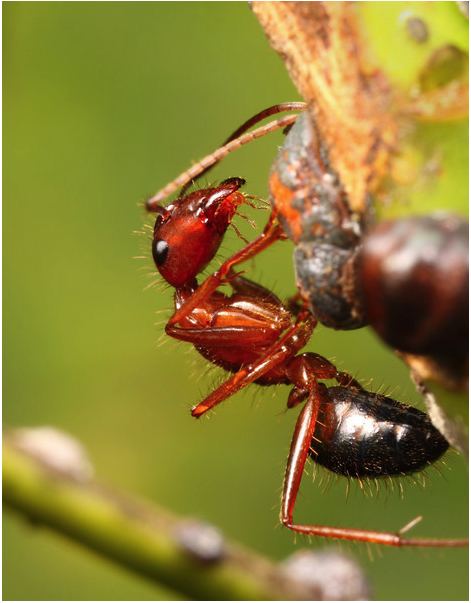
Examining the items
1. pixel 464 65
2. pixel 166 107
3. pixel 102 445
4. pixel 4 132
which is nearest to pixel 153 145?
pixel 166 107

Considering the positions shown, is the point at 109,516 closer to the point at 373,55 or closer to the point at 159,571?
the point at 159,571

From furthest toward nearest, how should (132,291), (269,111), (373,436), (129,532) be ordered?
(132,291)
(373,436)
(269,111)
(129,532)

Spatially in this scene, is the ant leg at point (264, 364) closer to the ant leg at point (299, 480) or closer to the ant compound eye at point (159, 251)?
the ant leg at point (299, 480)

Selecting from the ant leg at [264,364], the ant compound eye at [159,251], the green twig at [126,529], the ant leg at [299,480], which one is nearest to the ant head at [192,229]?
the ant compound eye at [159,251]

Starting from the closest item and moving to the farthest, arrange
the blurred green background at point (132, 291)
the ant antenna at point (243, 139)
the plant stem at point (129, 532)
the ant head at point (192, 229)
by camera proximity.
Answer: the plant stem at point (129, 532) < the ant antenna at point (243, 139) < the ant head at point (192, 229) < the blurred green background at point (132, 291)

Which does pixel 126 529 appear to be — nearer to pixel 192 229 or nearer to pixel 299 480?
pixel 299 480

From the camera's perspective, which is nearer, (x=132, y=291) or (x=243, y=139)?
(x=243, y=139)

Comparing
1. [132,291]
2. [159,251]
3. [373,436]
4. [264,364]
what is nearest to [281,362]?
[264,364]
